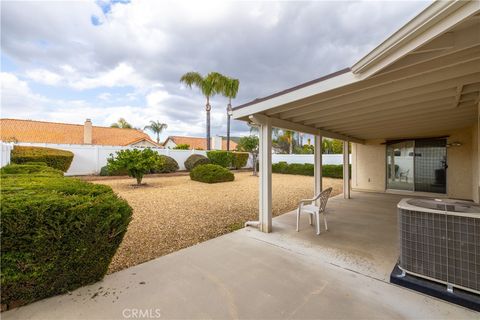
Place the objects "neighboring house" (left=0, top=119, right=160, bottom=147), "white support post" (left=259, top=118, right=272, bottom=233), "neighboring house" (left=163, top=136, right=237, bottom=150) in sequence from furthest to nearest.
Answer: "neighboring house" (left=163, top=136, right=237, bottom=150), "neighboring house" (left=0, top=119, right=160, bottom=147), "white support post" (left=259, top=118, right=272, bottom=233)

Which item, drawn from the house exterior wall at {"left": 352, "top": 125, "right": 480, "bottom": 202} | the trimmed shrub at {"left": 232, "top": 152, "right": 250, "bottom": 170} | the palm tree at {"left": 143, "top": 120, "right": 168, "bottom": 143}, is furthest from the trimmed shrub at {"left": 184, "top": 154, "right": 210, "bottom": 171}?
the palm tree at {"left": 143, "top": 120, "right": 168, "bottom": 143}

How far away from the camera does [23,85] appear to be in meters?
7.47

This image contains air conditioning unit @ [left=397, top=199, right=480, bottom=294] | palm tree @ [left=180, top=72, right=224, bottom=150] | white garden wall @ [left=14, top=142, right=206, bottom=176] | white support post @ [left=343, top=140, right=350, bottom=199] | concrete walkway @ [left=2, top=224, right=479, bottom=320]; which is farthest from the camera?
palm tree @ [left=180, top=72, right=224, bottom=150]

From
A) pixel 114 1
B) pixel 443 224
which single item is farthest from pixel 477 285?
pixel 114 1

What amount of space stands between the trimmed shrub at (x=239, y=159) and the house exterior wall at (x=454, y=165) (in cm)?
1229

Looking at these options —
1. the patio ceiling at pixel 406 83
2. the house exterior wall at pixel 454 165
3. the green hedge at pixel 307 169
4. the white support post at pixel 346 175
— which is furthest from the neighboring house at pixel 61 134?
the house exterior wall at pixel 454 165

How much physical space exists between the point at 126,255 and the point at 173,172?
13.6 m

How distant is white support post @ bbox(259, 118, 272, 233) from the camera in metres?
4.16

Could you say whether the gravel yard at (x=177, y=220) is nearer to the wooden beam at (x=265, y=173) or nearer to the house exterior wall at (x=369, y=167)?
the wooden beam at (x=265, y=173)

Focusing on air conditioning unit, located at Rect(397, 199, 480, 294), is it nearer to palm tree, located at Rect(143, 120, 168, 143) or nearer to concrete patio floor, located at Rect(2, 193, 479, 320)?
concrete patio floor, located at Rect(2, 193, 479, 320)

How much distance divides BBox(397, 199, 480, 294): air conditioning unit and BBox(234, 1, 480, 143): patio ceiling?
1567 mm

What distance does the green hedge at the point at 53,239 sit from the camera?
1.81m

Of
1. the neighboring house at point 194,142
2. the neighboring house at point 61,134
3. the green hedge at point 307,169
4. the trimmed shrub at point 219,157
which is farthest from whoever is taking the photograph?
the neighboring house at point 194,142

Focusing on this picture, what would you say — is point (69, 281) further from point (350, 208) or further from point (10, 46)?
point (350, 208)
